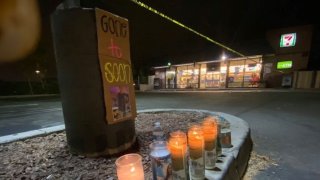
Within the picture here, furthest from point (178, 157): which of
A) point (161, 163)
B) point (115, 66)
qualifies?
point (115, 66)

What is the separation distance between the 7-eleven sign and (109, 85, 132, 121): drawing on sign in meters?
21.5

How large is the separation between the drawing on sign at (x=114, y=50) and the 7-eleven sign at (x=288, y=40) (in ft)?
70.5

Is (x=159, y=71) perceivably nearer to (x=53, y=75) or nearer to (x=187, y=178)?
(x=53, y=75)

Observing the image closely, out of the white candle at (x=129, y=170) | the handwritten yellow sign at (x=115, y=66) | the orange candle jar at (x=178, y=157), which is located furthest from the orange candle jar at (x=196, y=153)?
the handwritten yellow sign at (x=115, y=66)

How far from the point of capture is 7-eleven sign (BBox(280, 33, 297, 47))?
18.8 m

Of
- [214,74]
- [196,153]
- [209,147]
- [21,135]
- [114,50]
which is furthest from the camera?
[214,74]

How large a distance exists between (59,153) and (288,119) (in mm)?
6532

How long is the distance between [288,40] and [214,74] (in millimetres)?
8690

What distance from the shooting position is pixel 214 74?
81.0 ft

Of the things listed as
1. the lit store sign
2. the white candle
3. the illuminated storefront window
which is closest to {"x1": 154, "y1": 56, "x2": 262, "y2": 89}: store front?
the illuminated storefront window

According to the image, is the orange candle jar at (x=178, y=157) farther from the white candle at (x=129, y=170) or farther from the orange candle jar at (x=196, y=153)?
the white candle at (x=129, y=170)

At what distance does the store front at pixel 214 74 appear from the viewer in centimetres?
2156

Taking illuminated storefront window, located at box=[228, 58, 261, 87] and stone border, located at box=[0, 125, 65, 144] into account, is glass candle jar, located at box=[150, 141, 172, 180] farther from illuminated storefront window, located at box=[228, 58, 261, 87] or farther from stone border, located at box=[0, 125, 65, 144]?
illuminated storefront window, located at box=[228, 58, 261, 87]

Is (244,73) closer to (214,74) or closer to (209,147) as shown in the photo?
(214,74)
